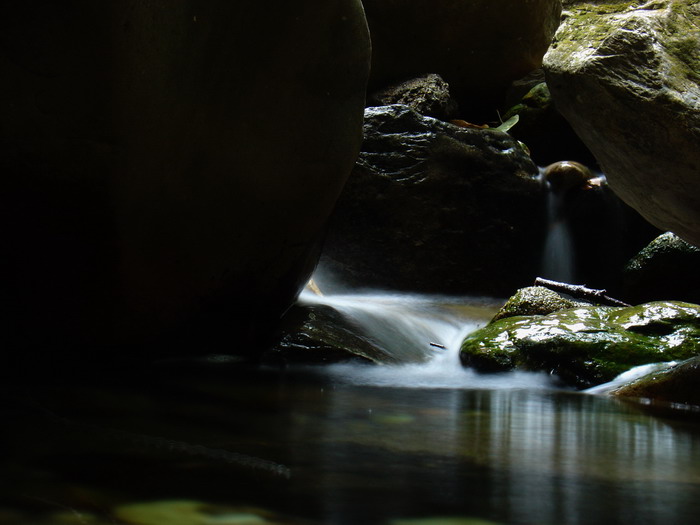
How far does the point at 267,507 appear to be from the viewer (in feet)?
4.62

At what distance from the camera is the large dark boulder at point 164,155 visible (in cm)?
319

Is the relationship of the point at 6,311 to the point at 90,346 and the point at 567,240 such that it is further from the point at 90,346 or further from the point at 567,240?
the point at 567,240

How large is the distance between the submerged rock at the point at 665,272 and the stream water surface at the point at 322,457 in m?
5.90

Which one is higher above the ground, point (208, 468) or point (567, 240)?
point (567, 240)

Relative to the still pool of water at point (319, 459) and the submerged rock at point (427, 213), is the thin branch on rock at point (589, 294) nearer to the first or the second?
the submerged rock at point (427, 213)

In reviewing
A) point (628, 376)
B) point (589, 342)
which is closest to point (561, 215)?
point (589, 342)

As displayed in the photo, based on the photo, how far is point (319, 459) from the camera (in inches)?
74.4

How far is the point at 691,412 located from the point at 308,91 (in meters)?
2.60

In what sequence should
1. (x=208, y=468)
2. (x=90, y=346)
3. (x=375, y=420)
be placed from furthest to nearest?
(x=90, y=346), (x=375, y=420), (x=208, y=468)

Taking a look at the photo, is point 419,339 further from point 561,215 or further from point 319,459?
point 561,215

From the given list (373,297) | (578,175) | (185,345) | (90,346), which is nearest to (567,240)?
(578,175)

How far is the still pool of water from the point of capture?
4.64 feet

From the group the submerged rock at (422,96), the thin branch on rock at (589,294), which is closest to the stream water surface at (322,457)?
the thin branch on rock at (589,294)

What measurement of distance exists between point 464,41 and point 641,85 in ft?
29.0
